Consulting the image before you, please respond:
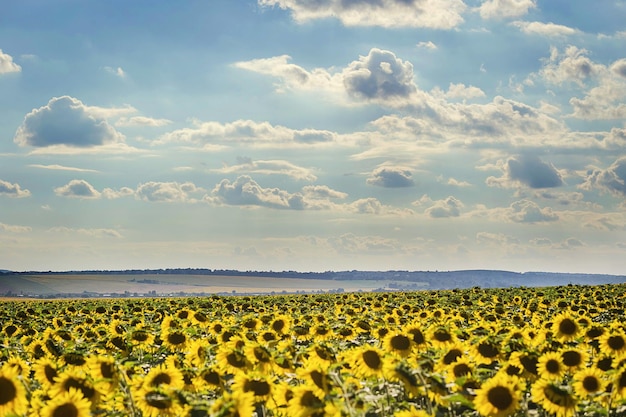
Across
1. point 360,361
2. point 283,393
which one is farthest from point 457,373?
point 283,393

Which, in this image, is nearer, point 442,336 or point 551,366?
point 551,366

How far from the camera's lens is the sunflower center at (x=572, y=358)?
1055 cm

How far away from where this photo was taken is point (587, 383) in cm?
958

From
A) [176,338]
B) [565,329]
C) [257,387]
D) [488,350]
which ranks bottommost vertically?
[176,338]

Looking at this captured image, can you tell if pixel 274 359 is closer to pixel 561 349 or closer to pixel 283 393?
pixel 283 393

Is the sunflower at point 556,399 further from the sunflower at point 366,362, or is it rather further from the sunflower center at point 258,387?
the sunflower center at point 258,387

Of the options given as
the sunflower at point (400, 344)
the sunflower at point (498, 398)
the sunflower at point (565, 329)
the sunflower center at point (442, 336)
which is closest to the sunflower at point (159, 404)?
the sunflower at point (498, 398)

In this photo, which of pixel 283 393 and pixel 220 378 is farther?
pixel 220 378

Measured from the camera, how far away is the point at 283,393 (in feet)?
28.6

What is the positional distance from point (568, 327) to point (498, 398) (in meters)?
6.75

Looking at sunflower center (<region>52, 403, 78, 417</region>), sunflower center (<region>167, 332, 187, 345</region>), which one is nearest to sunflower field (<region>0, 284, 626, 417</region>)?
sunflower center (<region>52, 403, 78, 417</region>)

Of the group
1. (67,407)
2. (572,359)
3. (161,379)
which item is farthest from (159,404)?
(572,359)

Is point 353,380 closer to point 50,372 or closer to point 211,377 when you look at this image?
point 211,377

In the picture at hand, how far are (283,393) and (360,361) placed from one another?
170 centimetres
